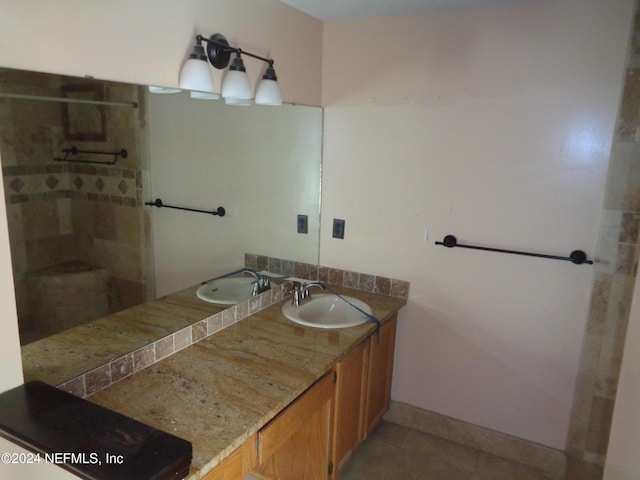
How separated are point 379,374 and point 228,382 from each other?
3.42 feet

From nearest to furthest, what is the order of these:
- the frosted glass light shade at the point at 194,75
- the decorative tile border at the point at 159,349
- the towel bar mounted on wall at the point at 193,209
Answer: the decorative tile border at the point at 159,349, the frosted glass light shade at the point at 194,75, the towel bar mounted on wall at the point at 193,209

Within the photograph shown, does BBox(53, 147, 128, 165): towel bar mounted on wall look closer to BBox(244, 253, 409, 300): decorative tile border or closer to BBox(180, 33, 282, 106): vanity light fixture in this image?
BBox(180, 33, 282, 106): vanity light fixture

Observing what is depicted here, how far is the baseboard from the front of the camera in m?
2.30

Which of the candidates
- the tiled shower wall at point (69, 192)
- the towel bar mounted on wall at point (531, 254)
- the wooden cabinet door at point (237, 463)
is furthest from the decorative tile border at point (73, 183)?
the towel bar mounted on wall at point (531, 254)

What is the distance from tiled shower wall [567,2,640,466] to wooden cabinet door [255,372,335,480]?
1.22 meters

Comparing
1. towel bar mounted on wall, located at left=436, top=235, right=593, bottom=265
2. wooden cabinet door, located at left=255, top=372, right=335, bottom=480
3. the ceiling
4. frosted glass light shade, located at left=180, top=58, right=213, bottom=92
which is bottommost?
wooden cabinet door, located at left=255, top=372, right=335, bottom=480

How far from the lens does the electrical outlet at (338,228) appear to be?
8.56 ft

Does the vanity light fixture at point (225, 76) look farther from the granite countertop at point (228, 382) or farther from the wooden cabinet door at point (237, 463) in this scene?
the wooden cabinet door at point (237, 463)

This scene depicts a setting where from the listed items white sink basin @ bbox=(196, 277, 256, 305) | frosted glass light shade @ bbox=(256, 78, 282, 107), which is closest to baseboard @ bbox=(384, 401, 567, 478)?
white sink basin @ bbox=(196, 277, 256, 305)

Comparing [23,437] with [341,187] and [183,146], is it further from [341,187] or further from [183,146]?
[341,187]

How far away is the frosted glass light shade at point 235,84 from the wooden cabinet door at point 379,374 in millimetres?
1258

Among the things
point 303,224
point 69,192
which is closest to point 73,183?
point 69,192

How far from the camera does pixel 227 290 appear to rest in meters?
2.16

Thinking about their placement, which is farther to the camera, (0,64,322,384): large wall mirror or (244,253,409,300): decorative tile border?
(244,253,409,300): decorative tile border
